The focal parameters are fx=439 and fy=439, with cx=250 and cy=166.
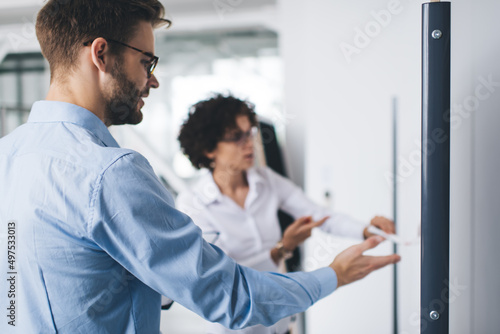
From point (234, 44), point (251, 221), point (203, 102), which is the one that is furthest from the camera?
point (234, 44)

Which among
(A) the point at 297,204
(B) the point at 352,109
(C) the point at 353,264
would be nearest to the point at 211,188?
(A) the point at 297,204

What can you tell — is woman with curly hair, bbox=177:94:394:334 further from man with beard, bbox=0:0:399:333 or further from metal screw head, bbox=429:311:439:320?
metal screw head, bbox=429:311:439:320

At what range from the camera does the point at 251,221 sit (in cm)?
185

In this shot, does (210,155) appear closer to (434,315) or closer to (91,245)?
(91,245)

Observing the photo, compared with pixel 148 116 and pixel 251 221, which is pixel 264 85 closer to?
pixel 148 116

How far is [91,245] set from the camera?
83 centimetres

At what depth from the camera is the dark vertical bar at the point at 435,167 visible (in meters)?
0.81

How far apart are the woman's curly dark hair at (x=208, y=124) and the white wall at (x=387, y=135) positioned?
1.96 ft

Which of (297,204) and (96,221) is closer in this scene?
(96,221)

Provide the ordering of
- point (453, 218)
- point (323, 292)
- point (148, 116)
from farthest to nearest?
point (148, 116) < point (323, 292) < point (453, 218)

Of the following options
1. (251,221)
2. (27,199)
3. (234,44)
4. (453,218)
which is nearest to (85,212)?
(27,199)

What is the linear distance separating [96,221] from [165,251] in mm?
136

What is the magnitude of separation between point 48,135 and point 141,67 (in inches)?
10.1

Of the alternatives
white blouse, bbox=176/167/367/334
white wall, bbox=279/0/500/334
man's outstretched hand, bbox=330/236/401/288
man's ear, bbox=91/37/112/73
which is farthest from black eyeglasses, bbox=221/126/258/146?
man's ear, bbox=91/37/112/73
